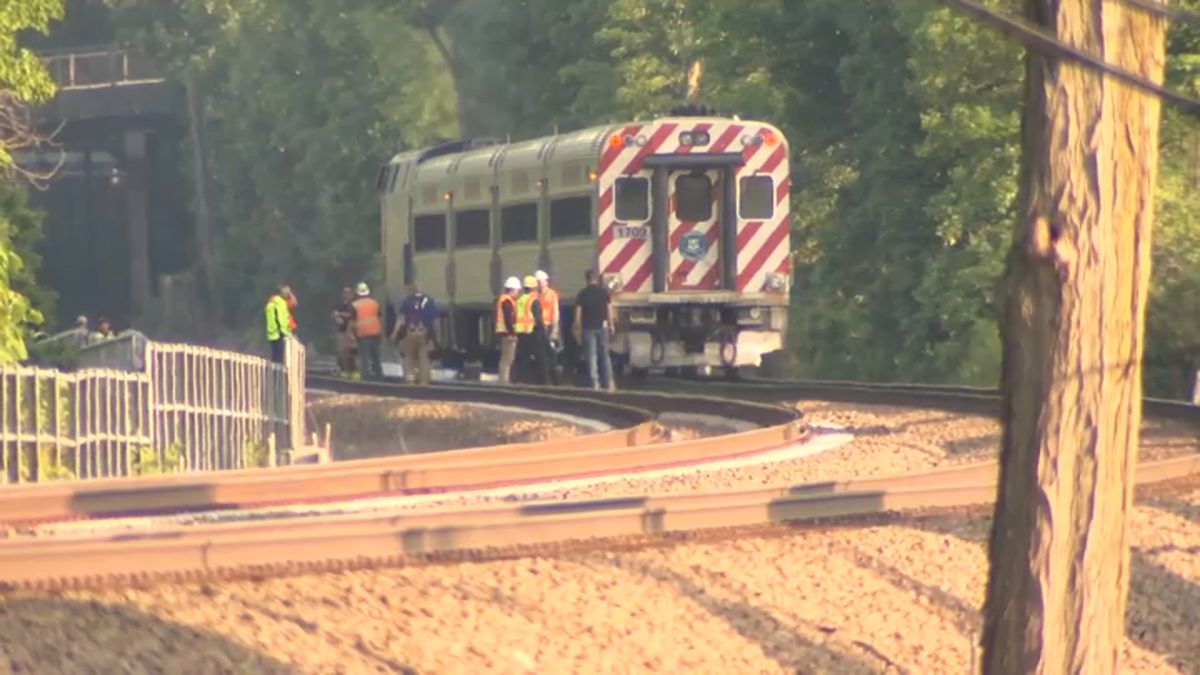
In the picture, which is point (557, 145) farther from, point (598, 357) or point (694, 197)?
point (598, 357)

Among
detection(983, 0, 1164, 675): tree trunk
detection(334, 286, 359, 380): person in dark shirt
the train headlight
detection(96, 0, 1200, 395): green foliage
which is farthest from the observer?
detection(334, 286, 359, 380): person in dark shirt

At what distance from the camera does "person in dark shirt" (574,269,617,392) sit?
1126 inches

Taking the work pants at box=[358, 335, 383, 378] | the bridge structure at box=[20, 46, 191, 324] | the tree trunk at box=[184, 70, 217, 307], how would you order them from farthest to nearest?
the bridge structure at box=[20, 46, 191, 324] → the tree trunk at box=[184, 70, 217, 307] → the work pants at box=[358, 335, 383, 378]

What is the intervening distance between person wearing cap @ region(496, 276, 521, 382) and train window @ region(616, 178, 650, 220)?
157 centimetres

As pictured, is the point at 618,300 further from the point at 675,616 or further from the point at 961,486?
the point at 675,616

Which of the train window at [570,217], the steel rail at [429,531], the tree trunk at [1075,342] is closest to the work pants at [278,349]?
the train window at [570,217]

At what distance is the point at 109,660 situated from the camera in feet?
28.6

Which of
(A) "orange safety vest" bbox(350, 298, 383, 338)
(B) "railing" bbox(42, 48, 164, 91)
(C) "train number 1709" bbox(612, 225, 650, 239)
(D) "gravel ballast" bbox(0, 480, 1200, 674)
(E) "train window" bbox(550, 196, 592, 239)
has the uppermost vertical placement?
(B) "railing" bbox(42, 48, 164, 91)

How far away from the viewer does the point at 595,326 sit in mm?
28984

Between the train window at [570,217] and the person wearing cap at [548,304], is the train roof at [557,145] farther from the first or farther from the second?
the person wearing cap at [548,304]

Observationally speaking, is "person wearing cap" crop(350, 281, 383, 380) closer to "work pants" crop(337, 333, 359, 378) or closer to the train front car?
"work pants" crop(337, 333, 359, 378)

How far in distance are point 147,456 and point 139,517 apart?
9.44 metres

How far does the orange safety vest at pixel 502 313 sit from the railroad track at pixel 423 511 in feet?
26.9

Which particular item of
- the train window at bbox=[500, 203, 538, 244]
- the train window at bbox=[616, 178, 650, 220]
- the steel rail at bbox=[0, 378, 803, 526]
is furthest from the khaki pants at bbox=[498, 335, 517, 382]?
the steel rail at bbox=[0, 378, 803, 526]
